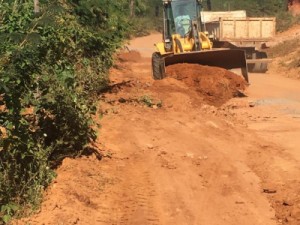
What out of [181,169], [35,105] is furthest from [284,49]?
[35,105]

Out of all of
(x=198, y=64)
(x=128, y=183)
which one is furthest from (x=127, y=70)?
(x=128, y=183)

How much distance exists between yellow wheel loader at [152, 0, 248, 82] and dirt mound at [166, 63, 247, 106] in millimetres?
330

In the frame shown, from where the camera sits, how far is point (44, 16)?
5777mm

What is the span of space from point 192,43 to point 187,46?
0.20 metres

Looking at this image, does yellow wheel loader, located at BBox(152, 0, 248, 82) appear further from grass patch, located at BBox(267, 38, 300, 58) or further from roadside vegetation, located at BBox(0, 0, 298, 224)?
grass patch, located at BBox(267, 38, 300, 58)

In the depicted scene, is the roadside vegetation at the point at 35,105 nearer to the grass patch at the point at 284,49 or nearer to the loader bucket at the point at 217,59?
the loader bucket at the point at 217,59

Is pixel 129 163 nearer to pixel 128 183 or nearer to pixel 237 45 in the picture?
pixel 128 183

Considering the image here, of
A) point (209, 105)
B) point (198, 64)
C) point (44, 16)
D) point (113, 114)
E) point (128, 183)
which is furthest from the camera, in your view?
point (198, 64)

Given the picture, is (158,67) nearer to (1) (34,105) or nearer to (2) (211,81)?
(2) (211,81)

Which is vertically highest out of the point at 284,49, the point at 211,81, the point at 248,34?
the point at 248,34

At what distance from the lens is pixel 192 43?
15.7 metres

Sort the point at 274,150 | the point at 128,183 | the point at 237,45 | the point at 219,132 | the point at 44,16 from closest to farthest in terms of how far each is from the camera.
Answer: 1. the point at 44,16
2. the point at 128,183
3. the point at 274,150
4. the point at 219,132
5. the point at 237,45

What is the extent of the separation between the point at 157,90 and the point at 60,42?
19.6 ft

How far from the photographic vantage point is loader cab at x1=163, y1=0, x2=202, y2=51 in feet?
53.8
